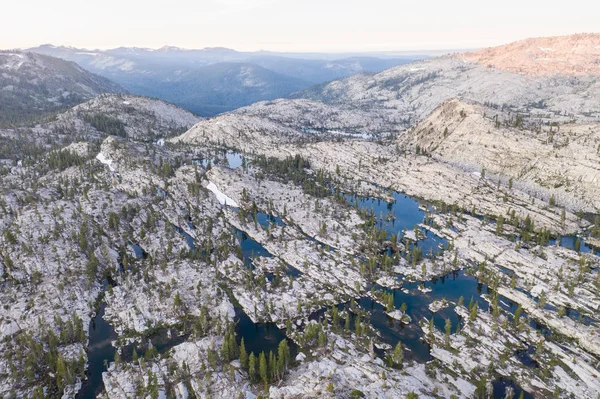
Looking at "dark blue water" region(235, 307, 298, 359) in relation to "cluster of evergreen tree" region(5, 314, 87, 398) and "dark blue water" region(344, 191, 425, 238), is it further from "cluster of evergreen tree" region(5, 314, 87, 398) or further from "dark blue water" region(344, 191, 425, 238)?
"dark blue water" region(344, 191, 425, 238)

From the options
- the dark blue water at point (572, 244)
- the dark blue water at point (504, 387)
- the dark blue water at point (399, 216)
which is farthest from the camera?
the dark blue water at point (399, 216)

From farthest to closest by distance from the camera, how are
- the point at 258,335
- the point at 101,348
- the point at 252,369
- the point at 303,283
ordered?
the point at 303,283 → the point at 258,335 → the point at 101,348 → the point at 252,369

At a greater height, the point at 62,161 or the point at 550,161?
the point at 62,161

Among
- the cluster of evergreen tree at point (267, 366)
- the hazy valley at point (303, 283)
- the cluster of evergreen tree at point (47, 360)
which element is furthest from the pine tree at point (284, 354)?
the cluster of evergreen tree at point (47, 360)

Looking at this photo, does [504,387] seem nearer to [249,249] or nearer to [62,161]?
[249,249]

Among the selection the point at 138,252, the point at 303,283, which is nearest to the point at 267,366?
the point at 303,283

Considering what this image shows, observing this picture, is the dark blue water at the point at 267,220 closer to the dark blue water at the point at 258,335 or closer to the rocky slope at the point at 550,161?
the dark blue water at the point at 258,335

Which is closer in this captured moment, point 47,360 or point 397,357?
point 397,357

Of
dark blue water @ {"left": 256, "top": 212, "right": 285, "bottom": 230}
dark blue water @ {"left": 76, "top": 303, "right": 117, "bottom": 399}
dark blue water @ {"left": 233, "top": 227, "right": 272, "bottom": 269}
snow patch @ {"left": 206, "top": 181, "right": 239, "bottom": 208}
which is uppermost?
snow patch @ {"left": 206, "top": 181, "right": 239, "bottom": 208}

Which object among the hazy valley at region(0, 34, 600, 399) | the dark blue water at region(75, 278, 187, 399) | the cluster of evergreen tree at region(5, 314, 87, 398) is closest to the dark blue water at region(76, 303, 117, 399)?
the dark blue water at region(75, 278, 187, 399)

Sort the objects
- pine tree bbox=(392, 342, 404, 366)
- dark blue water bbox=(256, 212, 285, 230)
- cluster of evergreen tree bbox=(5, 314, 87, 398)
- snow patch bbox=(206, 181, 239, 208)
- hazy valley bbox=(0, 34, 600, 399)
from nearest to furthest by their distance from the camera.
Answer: cluster of evergreen tree bbox=(5, 314, 87, 398)
hazy valley bbox=(0, 34, 600, 399)
pine tree bbox=(392, 342, 404, 366)
dark blue water bbox=(256, 212, 285, 230)
snow patch bbox=(206, 181, 239, 208)

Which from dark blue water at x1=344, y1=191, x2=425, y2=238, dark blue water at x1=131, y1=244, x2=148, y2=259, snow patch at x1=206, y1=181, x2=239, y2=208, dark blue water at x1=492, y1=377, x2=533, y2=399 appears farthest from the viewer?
snow patch at x1=206, y1=181, x2=239, y2=208
